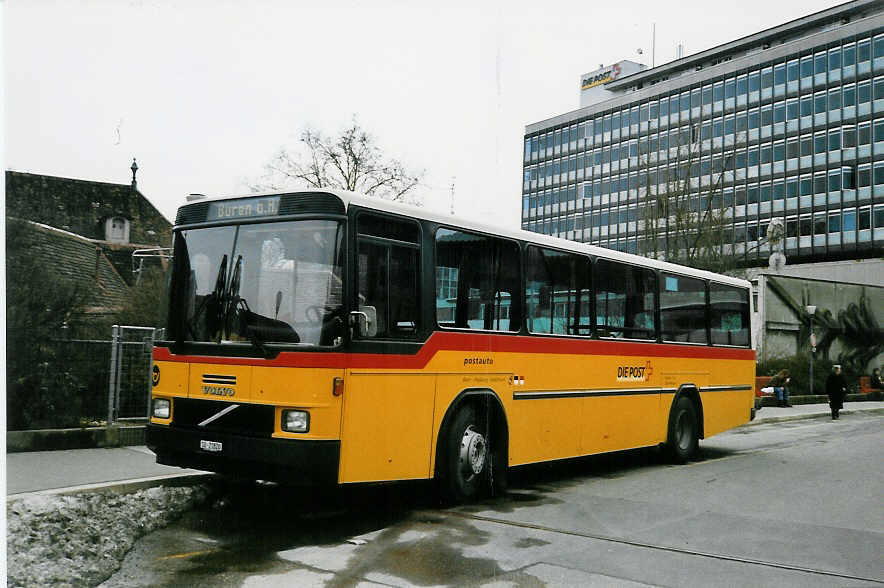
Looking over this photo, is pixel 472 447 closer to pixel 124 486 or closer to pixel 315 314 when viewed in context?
pixel 315 314

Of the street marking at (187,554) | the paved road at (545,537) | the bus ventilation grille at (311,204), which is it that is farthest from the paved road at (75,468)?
the bus ventilation grille at (311,204)

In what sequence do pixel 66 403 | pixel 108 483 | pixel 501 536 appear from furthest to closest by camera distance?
1. pixel 66 403
2. pixel 108 483
3. pixel 501 536

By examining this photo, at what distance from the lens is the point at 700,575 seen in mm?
6844

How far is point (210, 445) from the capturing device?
8.18 metres

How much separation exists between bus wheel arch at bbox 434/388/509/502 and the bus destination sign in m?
2.65

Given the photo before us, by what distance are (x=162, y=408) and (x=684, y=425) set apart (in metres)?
8.63

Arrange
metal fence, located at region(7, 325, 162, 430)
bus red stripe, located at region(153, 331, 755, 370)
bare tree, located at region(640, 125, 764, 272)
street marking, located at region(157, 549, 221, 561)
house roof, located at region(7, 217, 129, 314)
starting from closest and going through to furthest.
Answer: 1. street marking, located at region(157, 549, 221, 561)
2. bus red stripe, located at region(153, 331, 755, 370)
3. house roof, located at region(7, 217, 129, 314)
4. metal fence, located at region(7, 325, 162, 430)
5. bare tree, located at region(640, 125, 764, 272)

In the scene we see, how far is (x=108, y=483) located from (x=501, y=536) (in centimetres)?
363

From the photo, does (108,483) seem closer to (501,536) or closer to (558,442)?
(501,536)

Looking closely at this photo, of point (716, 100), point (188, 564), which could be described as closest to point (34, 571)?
point (188, 564)

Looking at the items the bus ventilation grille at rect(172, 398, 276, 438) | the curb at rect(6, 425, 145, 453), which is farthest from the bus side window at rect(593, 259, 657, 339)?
the curb at rect(6, 425, 145, 453)

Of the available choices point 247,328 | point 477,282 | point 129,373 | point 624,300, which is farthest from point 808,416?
point 247,328

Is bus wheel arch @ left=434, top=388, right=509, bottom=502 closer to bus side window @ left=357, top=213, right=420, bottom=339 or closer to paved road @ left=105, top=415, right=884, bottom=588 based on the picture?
paved road @ left=105, top=415, right=884, bottom=588

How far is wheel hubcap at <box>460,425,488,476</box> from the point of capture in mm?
9438
